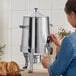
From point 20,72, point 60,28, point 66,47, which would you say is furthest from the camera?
point 60,28

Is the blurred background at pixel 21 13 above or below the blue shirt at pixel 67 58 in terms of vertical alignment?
above

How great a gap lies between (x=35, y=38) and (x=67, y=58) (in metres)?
0.54

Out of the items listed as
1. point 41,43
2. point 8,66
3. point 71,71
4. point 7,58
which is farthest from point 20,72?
point 7,58

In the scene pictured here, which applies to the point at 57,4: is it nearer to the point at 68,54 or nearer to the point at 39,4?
the point at 39,4

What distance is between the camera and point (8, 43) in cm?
250

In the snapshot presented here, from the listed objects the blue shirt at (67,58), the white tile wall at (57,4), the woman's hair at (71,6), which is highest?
the white tile wall at (57,4)

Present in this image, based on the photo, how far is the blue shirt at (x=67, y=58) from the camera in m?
1.25

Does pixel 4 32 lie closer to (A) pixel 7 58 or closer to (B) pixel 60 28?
(A) pixel 7 58

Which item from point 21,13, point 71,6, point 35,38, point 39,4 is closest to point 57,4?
point 39,4

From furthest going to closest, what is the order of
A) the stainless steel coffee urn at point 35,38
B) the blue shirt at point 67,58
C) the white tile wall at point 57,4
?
the white tile wall at point 57,4
the stainless steel coffee urn at point 35,38
the blue shirt at point 67,58

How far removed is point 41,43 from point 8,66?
10.2 inches

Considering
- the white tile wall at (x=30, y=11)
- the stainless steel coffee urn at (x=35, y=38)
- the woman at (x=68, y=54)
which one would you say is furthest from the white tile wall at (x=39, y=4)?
the woman at (x=68, y=54)

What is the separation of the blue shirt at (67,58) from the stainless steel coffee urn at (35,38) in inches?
18.0

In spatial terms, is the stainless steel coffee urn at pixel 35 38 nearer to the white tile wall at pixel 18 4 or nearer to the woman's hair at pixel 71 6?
the woman's hair at pixel 71 6
